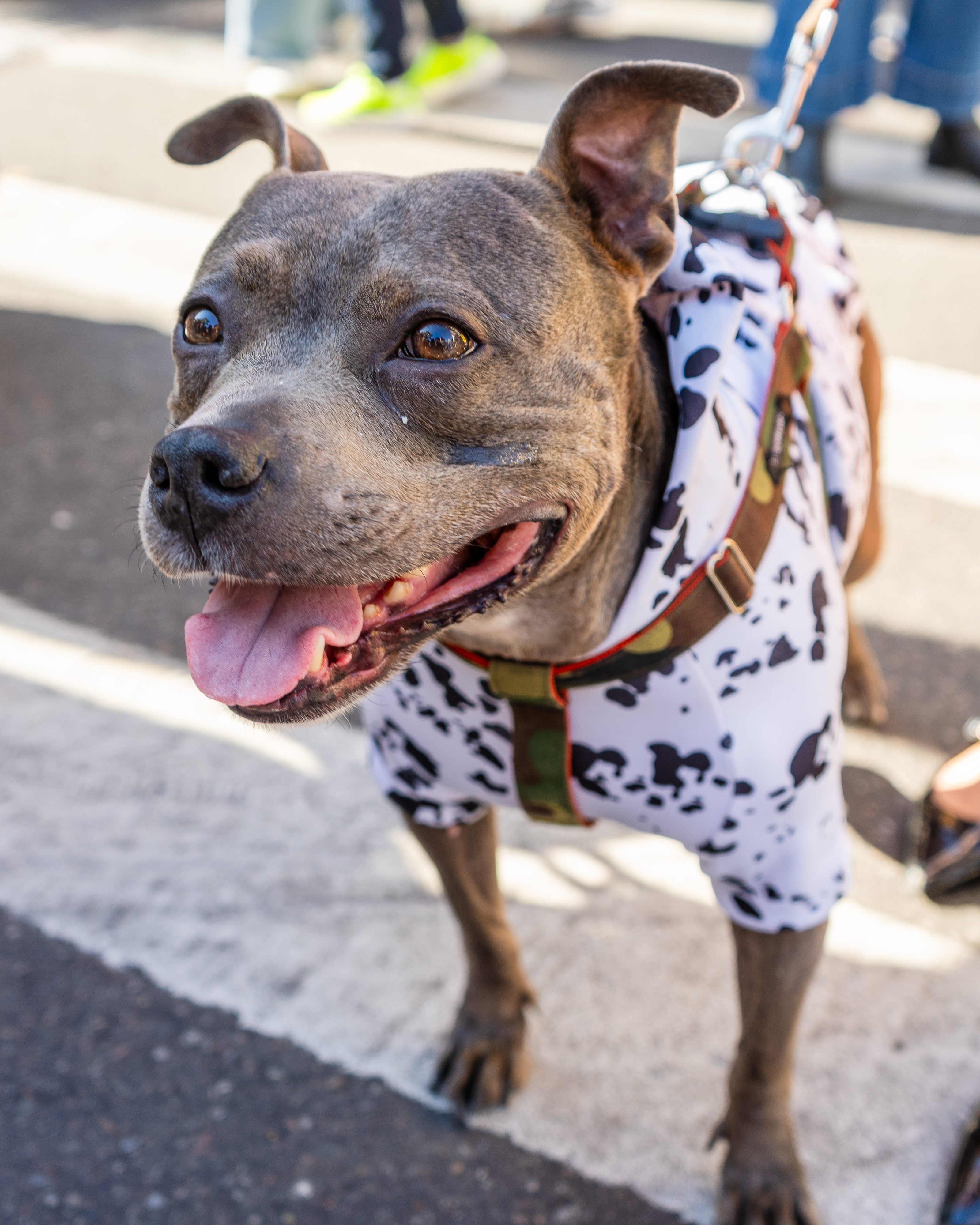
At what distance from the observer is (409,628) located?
1.77m

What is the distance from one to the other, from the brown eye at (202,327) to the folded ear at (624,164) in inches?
22.8

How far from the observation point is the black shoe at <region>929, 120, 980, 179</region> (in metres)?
7.25

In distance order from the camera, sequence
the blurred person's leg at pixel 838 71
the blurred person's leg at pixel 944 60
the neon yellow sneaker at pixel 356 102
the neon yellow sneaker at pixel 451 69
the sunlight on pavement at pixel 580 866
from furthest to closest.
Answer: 1. the neon yellow sneaker at pixel 451 69
2. the neon yellow sneaker at pixel 356 102
3. the blurred person's leg at pixel 944 60
4. the blurred person's leg at pixel 838 71
5. the sunlight on pavement at pixel 580 866

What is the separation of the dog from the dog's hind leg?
66cm

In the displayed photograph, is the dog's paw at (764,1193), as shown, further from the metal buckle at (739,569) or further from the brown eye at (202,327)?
the brown eye at (202,327)

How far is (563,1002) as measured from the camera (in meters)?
2.71

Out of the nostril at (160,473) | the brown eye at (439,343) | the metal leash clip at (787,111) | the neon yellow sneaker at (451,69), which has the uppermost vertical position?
the metal leash clip at (787,111)

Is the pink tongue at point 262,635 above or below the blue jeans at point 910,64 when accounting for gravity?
below

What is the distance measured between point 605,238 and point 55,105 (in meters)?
7.97

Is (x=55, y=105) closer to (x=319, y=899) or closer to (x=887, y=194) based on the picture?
(x=887, y=194)

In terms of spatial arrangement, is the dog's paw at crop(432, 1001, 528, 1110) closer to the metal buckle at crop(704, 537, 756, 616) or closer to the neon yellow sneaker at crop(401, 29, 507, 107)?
the metal buckle at crop(704, 537, 756, 616)

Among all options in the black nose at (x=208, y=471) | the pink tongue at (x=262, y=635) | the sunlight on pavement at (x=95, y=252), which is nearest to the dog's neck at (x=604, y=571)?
the pink tongue at (x=262, y=635)

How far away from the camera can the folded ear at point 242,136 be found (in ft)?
7.22

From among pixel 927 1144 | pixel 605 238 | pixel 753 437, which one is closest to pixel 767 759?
pixel 753 437
